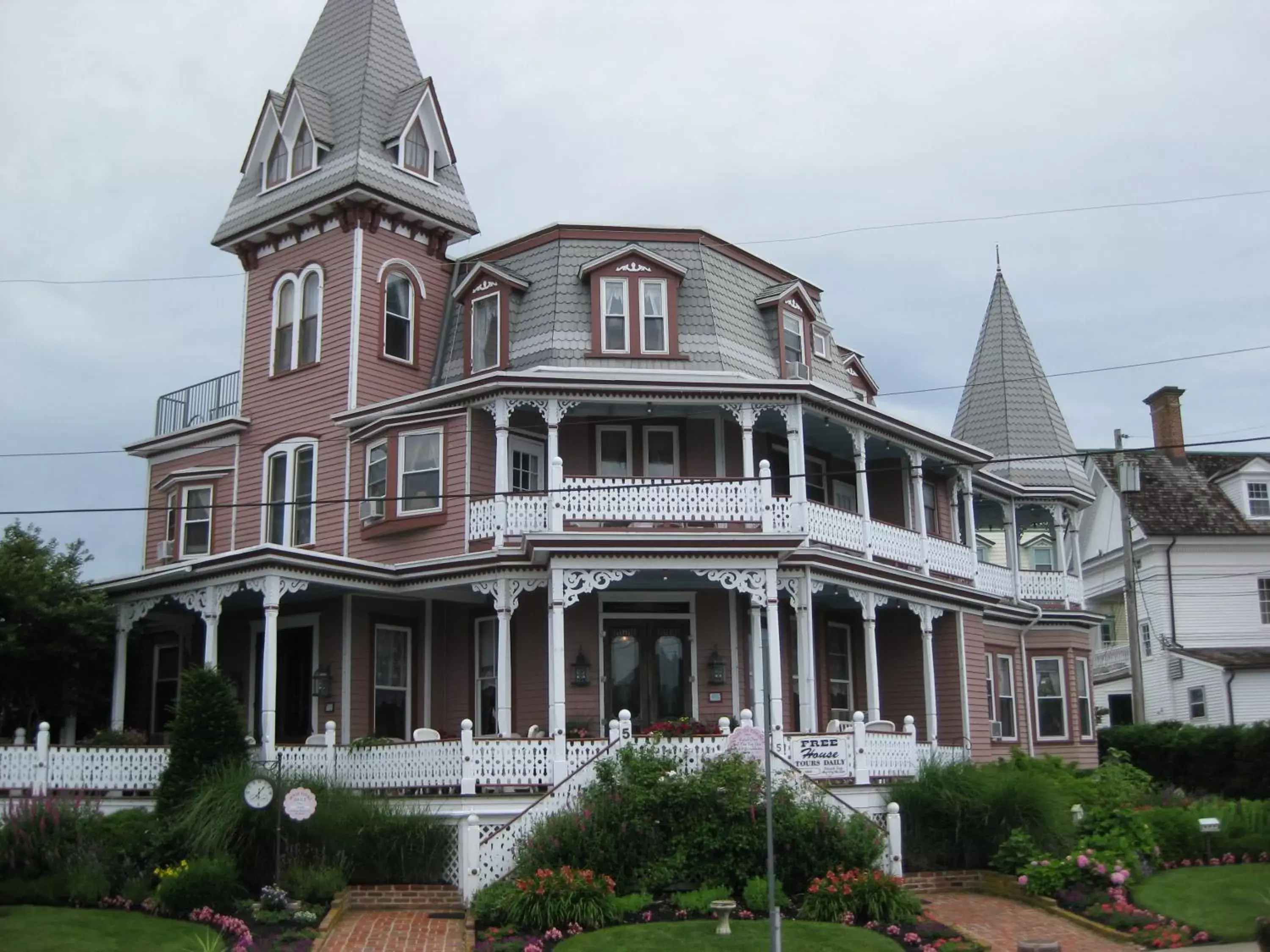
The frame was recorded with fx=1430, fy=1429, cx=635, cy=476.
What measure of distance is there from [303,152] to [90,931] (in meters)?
17.7

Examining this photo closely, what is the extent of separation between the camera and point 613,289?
26.8 meters

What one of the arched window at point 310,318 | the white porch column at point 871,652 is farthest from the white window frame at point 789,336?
the arched window at point 310,318

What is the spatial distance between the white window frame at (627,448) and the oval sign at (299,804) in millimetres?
9478

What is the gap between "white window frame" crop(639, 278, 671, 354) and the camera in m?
26.4

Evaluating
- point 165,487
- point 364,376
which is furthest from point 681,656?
point 165,487

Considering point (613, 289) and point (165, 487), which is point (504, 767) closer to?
point (613, 289)

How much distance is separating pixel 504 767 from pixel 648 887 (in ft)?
11.5

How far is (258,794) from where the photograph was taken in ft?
62.1

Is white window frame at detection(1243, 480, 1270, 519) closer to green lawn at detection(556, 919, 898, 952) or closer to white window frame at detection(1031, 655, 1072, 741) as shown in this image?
white window frame at detection(1031, 655, 1072, 741)

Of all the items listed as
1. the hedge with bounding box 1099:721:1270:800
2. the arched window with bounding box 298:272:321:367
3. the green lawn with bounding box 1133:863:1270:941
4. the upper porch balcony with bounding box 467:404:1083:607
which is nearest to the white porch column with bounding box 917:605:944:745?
the upper porch balcony with bounding box 467:404:1083:607

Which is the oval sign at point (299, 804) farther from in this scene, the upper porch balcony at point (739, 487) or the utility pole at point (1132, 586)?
the utility pole at point (1132, 586)

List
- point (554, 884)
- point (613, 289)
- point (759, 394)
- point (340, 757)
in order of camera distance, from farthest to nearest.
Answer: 1. point (613, 289)
2. point (759, 394)
3. point (340, 757)
4. point (554, 884)

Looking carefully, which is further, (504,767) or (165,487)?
(165,487)

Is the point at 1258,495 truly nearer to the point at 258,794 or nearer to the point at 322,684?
the point at 322,684
